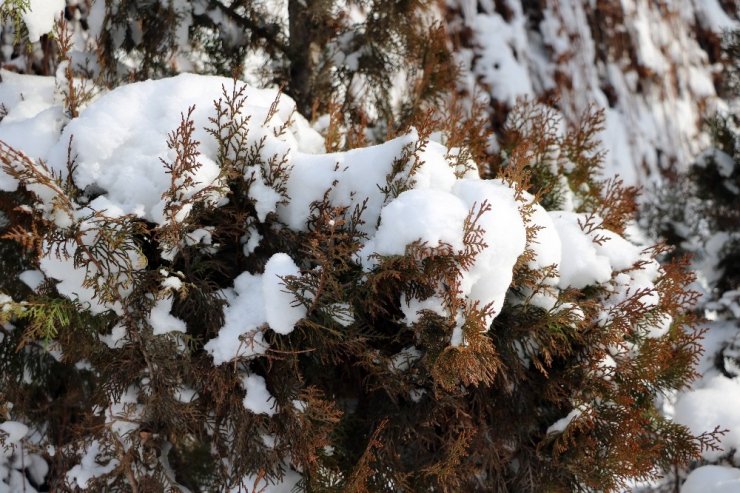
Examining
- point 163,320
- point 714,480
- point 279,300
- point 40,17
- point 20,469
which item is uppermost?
point 40,17

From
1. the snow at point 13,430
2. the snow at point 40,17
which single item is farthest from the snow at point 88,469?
the snow at point 40,17

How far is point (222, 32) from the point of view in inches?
99.7

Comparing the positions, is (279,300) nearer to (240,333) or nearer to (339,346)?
(240,333)

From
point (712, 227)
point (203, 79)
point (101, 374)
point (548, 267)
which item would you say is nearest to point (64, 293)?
point (101, 374)

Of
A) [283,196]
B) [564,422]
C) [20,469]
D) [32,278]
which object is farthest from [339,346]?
[20,469]

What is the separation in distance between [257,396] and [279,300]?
29 centimetres

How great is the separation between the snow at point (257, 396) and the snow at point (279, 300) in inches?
7.6

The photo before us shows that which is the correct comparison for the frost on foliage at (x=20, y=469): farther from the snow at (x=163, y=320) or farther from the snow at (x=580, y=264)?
the snow at (x=580, y=264)

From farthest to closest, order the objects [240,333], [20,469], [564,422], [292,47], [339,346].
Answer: [292,47] < [20,469] < [564,422] < [339,346] < [240,333]

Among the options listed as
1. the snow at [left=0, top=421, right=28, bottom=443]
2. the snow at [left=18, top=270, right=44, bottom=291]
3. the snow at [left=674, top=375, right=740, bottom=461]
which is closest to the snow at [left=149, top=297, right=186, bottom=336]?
the snow at [left=18, top=270, right=44, bottom=291]

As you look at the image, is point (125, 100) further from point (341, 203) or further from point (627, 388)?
point (627, 388)

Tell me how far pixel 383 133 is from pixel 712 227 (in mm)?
2264

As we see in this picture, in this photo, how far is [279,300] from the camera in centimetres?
151

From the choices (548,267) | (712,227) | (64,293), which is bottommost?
(712,227)
